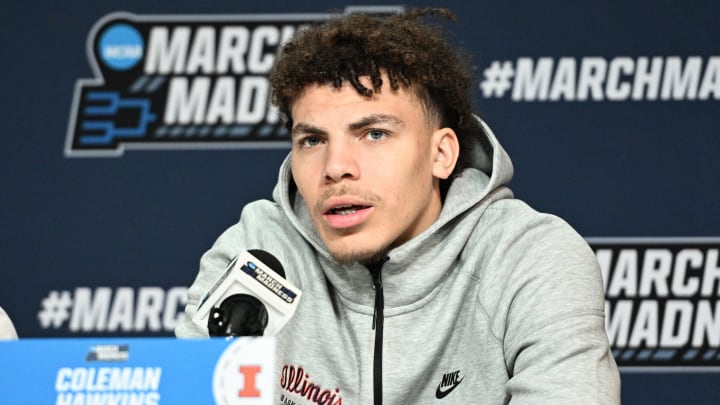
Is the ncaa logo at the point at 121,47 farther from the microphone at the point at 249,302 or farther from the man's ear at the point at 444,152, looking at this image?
the microphone at the point at 249,302

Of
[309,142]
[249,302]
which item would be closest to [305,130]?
[309,142]

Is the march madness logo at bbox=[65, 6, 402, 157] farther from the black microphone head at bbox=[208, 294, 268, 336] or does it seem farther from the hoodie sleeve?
the black microphone head at bbox=[208, 294, 268, 336]

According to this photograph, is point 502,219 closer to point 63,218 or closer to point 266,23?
point 266,23

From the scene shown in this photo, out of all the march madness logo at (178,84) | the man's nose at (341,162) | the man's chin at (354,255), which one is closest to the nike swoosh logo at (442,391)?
the man's chin at (354,255)

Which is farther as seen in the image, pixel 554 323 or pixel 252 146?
pixel 252 146

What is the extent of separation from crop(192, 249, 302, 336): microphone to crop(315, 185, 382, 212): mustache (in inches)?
18.7

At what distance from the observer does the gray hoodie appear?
1645 millimetres

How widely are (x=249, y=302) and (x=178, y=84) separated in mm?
1740

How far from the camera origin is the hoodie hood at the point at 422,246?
72.9 inches

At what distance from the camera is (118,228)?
9.39ft

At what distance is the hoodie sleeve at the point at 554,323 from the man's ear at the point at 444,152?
0.22 meters

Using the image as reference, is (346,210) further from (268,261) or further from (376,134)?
(268,261)

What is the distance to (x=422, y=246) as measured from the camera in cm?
187

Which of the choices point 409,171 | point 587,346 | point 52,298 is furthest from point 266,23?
point 587,346
